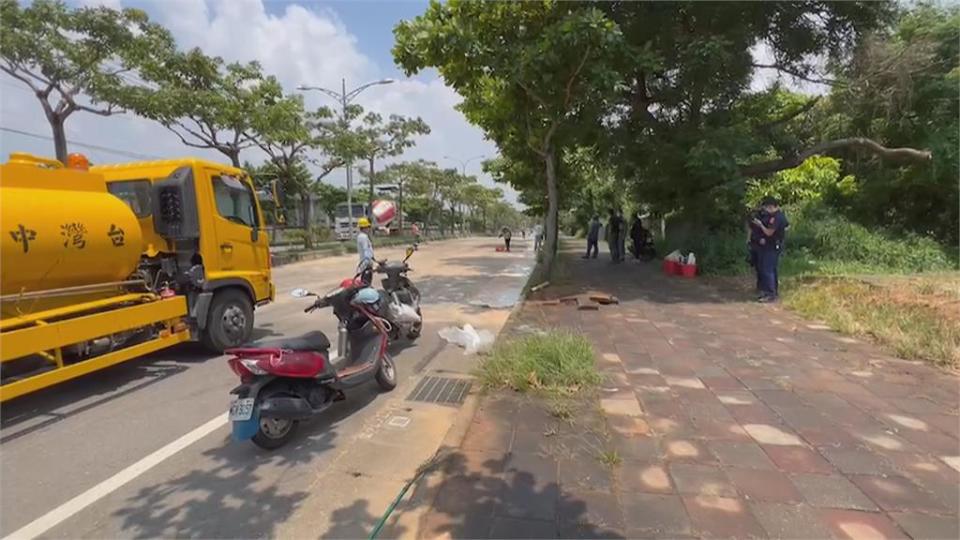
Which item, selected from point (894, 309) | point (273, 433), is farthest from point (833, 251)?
point (273, 433)

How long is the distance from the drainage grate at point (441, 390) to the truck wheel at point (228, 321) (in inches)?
98.2

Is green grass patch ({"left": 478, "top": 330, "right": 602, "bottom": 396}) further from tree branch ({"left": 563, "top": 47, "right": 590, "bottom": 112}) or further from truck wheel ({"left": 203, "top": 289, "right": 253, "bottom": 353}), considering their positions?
tree branch ({"left": 563, "top": 47, "right": 590, "bottom": 112})

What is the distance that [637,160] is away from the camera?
13117mm

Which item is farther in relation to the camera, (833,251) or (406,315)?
(833,251)

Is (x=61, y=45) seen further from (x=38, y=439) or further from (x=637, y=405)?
(x=637, y=405)

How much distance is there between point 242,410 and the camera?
3523mm

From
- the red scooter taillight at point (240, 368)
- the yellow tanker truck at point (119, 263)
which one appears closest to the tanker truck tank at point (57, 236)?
the yellow tanker truck at point (119, 263)

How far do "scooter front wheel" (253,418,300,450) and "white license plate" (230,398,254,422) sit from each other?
17 cm

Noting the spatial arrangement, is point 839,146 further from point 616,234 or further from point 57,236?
point 57,236

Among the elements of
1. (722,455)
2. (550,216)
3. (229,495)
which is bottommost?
(229,495)

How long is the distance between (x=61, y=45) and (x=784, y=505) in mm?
16319

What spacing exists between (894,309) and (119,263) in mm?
8842

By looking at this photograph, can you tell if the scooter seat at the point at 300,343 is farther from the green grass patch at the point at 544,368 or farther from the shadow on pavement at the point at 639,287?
the shadow on pavement at the point at 639,287

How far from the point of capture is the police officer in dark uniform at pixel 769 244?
8.43 metres
